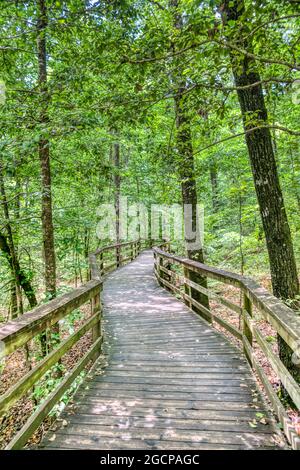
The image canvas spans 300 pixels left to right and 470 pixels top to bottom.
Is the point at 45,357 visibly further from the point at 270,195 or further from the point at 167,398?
the point at 270,195

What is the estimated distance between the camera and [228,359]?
380 cm

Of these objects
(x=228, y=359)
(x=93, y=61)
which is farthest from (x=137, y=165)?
(x=228, y=359)

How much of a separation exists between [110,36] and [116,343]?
4465 mm

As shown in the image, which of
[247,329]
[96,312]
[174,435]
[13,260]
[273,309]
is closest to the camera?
[174,435]

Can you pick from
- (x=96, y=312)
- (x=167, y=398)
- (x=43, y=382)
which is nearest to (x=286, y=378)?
(x=167, y=398)

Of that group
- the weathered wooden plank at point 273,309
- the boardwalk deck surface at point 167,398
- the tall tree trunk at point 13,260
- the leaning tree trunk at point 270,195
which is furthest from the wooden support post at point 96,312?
the tall tree trunk at point 13,260

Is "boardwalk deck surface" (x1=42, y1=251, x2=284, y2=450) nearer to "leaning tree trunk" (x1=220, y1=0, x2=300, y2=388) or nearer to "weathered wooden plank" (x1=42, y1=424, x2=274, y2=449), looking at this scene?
"weathered wooden plank" (x1=42, y1=424, x2=274, y2=449)

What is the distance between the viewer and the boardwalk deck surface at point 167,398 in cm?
235

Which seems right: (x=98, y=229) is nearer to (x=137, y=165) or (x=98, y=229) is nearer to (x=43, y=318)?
(x=137, y=165)

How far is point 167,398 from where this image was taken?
3.00 meters

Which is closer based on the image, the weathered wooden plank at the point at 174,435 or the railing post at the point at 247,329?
the weathered wooden plank at the point at 174,435

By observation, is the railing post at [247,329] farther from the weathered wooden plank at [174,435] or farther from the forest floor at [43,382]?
the weathered wooden plank at [174,435]

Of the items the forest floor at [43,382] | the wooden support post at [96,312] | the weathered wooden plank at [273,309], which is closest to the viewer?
the weathered wooden plank at [273,309]

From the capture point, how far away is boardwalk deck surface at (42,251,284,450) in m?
2.35
